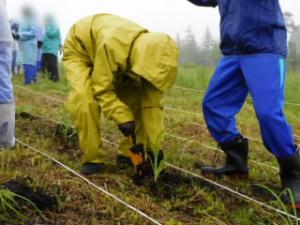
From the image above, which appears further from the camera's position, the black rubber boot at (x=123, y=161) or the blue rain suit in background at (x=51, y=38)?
the blue rain suit in background at (x=51, y=38)

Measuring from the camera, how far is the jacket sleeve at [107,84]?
122 inches

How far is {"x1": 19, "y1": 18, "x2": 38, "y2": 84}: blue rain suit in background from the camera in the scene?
9.46 m

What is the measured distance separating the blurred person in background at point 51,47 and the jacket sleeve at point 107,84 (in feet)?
24.1

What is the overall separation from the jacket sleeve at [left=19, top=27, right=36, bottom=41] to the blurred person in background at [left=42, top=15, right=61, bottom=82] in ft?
2.82

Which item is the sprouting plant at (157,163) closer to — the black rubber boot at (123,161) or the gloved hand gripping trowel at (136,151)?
the gloved hand gripping trowel at (136,151)

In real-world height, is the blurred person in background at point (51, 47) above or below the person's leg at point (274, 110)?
below

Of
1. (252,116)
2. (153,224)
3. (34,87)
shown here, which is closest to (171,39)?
(153,224)

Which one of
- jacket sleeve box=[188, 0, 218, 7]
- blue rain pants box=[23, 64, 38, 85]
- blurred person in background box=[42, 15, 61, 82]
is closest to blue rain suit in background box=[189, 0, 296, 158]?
jacket sleeve box=[188, 0, 218, 7]

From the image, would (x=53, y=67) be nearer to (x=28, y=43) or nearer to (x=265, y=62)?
(x=28, y=43)

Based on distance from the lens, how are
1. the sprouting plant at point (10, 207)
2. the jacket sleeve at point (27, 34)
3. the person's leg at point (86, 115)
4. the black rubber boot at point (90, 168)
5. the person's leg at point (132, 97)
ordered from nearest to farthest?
the sprouting plant at point (10, 207)
the person's leg at point (86, 115)
the black rubber boot at point (90, 168)
the person's leg at point (132, 97)
the jacket sleeve at point (27, 34)

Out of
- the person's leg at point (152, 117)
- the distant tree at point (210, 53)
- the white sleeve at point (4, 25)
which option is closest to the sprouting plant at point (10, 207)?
the person's leg at point (152, 117)

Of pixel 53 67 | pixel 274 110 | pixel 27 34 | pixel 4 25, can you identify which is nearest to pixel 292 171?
pixel 274 110

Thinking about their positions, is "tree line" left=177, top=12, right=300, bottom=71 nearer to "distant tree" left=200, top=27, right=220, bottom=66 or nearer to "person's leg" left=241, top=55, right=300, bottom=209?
"distant tree" left=200, top=27, right=220, bottom=66

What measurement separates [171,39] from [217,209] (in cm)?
106
